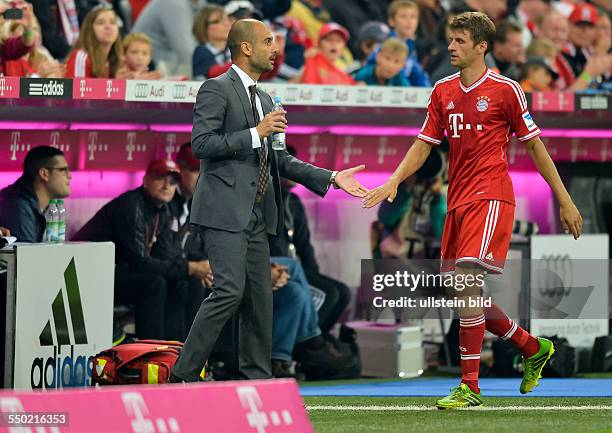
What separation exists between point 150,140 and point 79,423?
6505 millimetres

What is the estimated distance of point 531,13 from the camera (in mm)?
17938

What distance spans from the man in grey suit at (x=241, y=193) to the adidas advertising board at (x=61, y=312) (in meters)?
1.36

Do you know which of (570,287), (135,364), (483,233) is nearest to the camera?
(483,233)

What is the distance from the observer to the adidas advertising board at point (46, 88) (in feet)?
33.3

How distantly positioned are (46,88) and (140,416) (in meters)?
5.00

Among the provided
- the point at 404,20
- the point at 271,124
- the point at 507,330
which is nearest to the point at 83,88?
the point at 271,124

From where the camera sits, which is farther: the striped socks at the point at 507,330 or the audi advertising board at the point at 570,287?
the audi advertising board at the point at 570,287

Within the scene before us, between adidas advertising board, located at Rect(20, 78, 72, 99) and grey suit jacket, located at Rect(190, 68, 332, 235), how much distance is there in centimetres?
260

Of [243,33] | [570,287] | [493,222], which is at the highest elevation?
[243,33]

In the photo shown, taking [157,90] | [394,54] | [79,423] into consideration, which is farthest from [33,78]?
[79,423]

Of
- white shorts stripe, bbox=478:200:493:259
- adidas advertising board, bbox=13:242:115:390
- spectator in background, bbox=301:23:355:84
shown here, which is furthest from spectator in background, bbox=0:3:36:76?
white shorts stripe, bbox=478:200:493:259

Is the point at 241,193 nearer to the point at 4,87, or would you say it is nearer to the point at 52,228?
the point at 52,228

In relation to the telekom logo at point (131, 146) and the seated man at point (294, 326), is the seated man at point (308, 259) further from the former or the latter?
the telekom logo at point (131, 146)

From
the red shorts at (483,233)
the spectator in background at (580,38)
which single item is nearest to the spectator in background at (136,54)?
the red shorts at (483,233)
